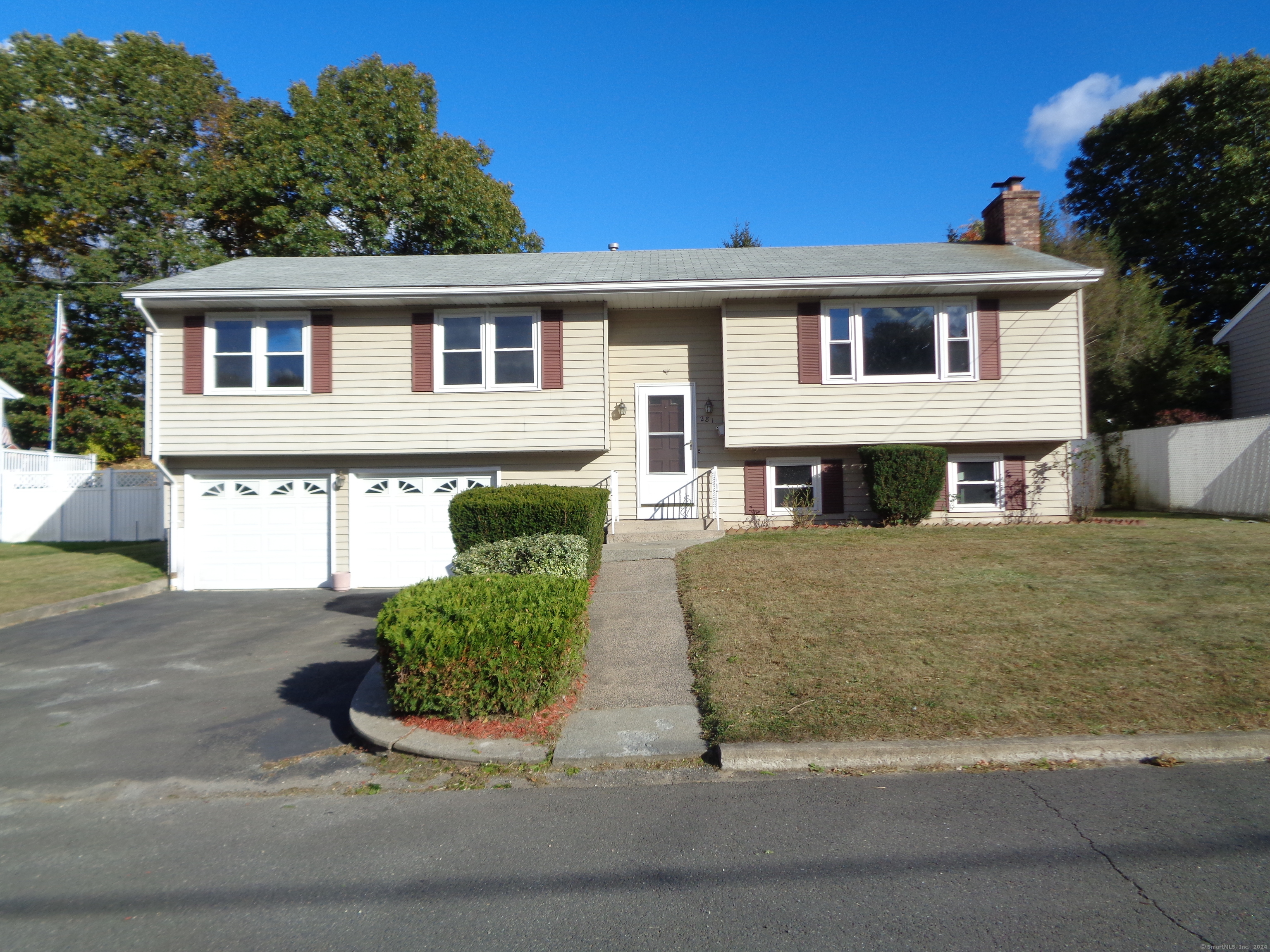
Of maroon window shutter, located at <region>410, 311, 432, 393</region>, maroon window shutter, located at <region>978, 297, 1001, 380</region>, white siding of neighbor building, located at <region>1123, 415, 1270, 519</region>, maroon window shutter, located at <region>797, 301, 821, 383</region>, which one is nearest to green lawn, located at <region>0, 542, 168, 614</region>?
maroon window shutter, located at <region>410, 311, 432, 393</region>

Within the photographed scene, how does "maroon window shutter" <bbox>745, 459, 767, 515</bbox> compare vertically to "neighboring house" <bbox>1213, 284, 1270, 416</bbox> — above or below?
below

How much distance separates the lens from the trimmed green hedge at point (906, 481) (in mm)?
12750

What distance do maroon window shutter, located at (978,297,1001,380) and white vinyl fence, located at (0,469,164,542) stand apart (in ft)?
67.2

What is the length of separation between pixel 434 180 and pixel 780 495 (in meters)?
18.9

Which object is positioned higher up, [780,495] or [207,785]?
[780,495]

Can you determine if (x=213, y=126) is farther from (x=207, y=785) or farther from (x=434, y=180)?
(x=207, y=785)

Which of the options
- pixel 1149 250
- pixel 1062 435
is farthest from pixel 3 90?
pixel 1149 250

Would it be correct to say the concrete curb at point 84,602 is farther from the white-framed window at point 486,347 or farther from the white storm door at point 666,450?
the white storm door at point 666,450

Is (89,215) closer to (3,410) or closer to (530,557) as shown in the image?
(3,410)

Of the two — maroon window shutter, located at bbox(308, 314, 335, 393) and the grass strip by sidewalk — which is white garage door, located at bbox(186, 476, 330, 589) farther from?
the grass strip by sidewalk

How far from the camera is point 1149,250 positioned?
98.7 feet

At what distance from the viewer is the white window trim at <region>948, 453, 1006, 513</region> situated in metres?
13.8

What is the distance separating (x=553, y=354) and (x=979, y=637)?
A: 883 centimetres

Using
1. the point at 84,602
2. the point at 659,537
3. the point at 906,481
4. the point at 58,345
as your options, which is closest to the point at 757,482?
the point at 659,537
